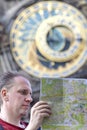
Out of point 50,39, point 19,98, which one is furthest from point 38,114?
point 50,39

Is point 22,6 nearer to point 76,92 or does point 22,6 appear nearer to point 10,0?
point 10,0

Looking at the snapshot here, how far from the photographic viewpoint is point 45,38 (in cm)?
642

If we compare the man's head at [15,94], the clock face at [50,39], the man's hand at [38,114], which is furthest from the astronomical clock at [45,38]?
the man's hand at [38,114]

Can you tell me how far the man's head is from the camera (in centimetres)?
140

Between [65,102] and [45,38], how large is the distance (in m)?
5.05

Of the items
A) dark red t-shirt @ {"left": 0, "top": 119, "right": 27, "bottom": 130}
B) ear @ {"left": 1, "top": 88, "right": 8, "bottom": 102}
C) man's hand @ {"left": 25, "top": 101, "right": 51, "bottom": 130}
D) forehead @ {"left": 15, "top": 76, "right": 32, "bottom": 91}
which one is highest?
forehead @ {"left": 15, "top": 76, "right": 32, "bottom": 91}

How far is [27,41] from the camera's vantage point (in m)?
6.48

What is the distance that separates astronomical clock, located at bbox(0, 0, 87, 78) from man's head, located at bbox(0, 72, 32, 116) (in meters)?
4.81

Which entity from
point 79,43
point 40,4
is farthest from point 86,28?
point 40,4

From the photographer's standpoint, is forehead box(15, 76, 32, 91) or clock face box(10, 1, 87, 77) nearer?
forehead box(15, 76, 32, 91)

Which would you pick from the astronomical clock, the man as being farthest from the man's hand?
the astronomical clock

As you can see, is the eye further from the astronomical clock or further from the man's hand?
the astronomical clock

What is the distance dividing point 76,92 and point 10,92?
18 centimetres

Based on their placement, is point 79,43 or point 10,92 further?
point 79,43
